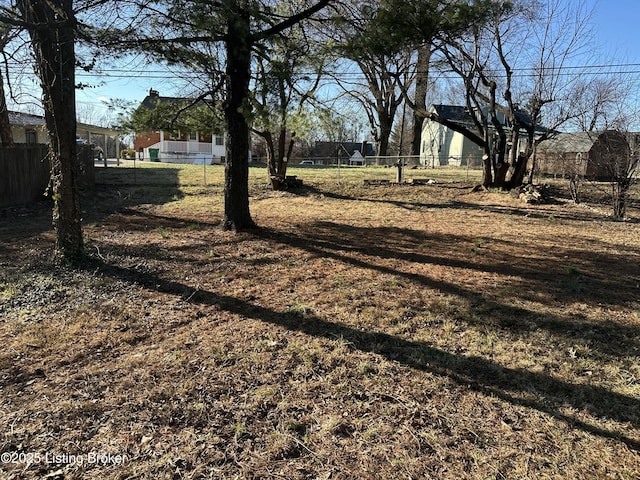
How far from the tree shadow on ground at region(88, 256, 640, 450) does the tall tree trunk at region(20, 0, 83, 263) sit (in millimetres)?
2711

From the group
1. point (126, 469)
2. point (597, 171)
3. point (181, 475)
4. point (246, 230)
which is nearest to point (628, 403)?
point (181, 475)

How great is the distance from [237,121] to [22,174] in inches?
309

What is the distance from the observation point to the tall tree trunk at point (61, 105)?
5.00 meters

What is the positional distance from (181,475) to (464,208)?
39.4 feet

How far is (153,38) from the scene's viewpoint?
20.9 feet

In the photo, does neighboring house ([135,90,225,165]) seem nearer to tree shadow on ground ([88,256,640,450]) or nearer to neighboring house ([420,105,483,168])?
neighboring house ([420,105,483,168])

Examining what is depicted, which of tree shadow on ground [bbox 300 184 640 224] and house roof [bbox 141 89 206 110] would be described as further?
tree shadow on ground [bbox 300 184 640 224]

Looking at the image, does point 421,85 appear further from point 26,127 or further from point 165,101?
point 26,127

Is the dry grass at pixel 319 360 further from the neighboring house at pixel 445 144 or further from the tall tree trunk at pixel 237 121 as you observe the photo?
the neighboring house at pixel 445 144

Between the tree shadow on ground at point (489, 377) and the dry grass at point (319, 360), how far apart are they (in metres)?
0.02

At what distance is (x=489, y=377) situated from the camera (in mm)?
3240

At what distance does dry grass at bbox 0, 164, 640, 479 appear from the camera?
94.7 inches

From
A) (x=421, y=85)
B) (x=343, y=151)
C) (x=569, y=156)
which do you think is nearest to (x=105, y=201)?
(x=421, y=85)

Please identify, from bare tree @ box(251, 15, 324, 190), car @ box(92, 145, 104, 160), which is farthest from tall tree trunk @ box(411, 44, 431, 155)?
car @ box(92, 145, 104, 160)
